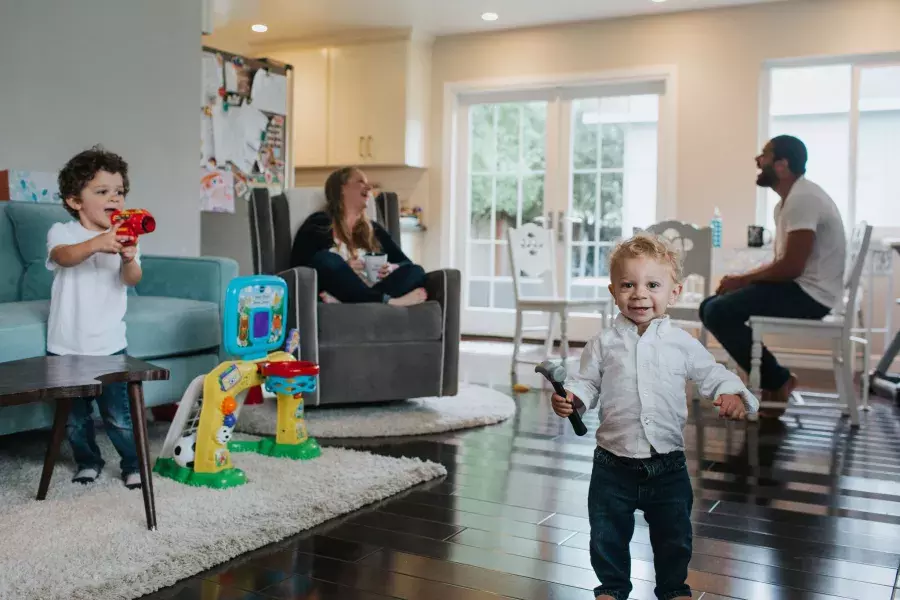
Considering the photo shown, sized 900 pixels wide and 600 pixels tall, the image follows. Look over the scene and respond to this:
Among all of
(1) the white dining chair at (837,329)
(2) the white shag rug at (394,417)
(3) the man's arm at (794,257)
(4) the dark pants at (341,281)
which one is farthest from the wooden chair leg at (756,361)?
(4) the dark pants at (341,281)

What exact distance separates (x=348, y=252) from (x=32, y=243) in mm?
1211

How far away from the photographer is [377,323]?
3.45m

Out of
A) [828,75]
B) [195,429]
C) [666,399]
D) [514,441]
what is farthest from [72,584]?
[828,75]

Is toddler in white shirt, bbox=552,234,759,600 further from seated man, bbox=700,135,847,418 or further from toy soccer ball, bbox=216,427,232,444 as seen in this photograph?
seated man, bbox=700,135,847,418

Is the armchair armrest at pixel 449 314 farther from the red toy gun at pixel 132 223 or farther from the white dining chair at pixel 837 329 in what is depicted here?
the red toy gun at pixel 132 223

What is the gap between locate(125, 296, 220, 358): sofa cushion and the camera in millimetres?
2701

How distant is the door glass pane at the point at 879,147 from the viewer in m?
5.46

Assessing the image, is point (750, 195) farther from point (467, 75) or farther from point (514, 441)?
point (514, 441)

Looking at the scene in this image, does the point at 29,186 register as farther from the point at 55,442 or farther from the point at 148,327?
the point at 55,442

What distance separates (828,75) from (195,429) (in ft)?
15.8

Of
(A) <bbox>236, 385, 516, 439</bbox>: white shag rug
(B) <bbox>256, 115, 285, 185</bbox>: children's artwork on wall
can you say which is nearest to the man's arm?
(A) <bbox>236, 385, 516, 439</bbox>: white shag rug

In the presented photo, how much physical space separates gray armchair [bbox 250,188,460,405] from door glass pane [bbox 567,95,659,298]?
111 inches

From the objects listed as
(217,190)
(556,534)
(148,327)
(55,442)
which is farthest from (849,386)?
(217,190)

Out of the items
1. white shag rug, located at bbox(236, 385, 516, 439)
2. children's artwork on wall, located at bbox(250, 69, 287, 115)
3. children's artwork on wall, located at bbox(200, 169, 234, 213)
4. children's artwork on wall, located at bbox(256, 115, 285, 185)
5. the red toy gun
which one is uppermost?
children's artwork on wall, located at bbox(250, 69, 287, 115)
